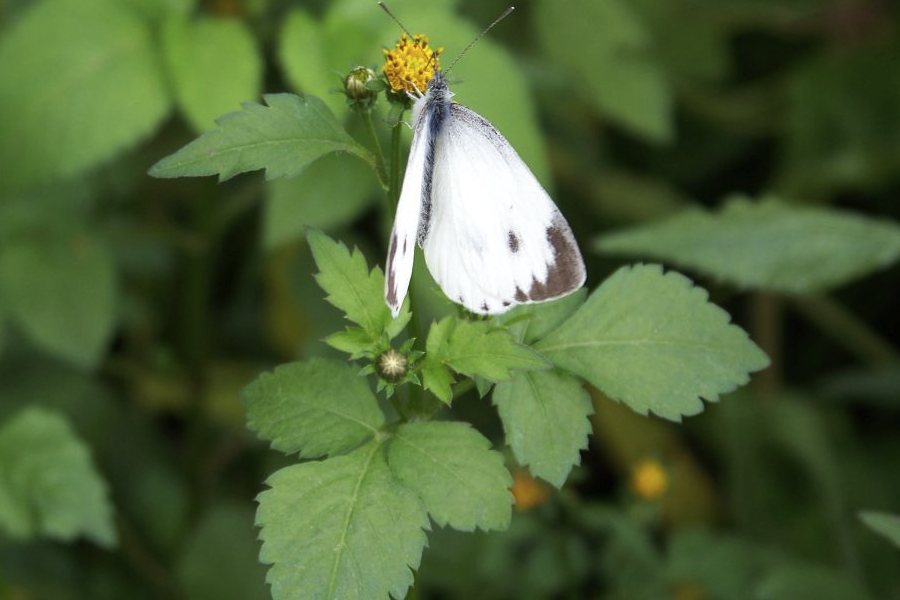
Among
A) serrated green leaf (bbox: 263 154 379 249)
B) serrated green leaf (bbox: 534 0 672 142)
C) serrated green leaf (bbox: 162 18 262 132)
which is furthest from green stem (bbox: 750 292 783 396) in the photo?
serrated green leaf (bbox: 162 18 262 132)

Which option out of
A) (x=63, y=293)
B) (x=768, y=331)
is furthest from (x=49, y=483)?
(x=768, y=331)

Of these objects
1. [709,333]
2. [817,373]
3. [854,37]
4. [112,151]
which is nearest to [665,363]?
[709,333]

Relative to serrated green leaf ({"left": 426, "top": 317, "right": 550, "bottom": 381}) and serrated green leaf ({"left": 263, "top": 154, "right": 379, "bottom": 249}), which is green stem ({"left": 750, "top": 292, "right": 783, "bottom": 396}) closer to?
A: serrated green leaf ({"left": 263, "top": 154, "right": 379, "bottom": 249})

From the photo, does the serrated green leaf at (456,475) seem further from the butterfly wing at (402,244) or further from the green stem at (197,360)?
the green stem at (197,360)

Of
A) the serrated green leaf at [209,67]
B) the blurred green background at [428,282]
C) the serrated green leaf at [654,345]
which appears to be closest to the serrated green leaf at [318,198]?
the blurred green background at [428,282]

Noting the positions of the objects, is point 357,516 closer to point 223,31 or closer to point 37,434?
point 37,434
